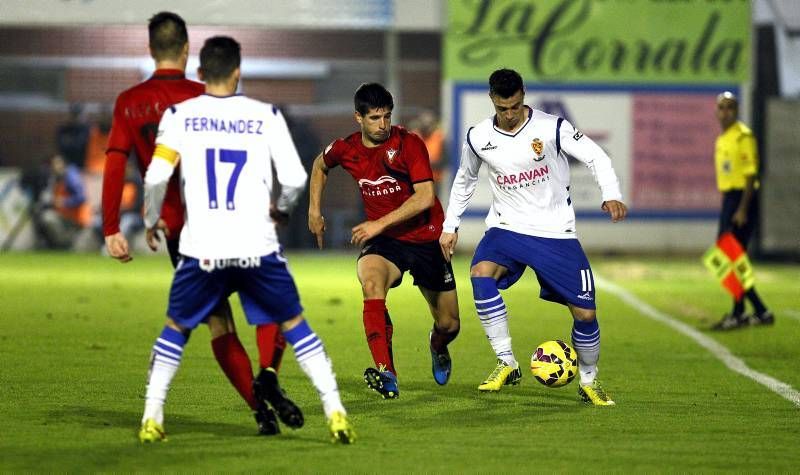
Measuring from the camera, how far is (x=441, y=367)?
990 cm

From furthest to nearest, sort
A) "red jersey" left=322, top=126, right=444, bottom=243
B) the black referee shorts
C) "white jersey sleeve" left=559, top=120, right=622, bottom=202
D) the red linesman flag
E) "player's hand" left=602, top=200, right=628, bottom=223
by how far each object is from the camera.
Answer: the red linesman flag, the black referee shorts, "red jersey" left=322, top=126, right=444, bottom=243, "white jersey sleeve" left=559, top=120, right=622, bottom=202, "player's hand" left=602, top=200, right=628, bottom=223

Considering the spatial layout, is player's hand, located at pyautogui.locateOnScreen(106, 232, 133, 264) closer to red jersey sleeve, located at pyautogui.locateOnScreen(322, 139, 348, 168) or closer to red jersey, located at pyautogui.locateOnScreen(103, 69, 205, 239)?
red jersey, located at pyautogui.locateOnScreen(103, 69, 205, 239)

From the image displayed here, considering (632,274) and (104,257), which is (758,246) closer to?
(632,274)

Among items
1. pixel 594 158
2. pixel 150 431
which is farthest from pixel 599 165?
pixel 150 431

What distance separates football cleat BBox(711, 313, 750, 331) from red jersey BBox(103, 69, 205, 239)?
7.44m

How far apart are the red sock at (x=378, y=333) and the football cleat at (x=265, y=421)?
1.58 m

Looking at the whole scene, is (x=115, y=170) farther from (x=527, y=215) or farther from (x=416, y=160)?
(x=527, y=215)

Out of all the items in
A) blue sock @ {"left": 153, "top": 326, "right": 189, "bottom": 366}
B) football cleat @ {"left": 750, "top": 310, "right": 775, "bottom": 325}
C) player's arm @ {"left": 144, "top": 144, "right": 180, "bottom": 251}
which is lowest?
football cleat @ {"left": 750, "top": 310, "right": 775, "bottom": 325}

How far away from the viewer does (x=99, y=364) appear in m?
10.8

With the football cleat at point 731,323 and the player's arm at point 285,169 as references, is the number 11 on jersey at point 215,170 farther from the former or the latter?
the football cleat at point 731,323

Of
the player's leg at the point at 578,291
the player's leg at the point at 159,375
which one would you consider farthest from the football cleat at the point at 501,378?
the player's leg at the point at 159,375

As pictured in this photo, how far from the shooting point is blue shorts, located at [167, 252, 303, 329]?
7133mm

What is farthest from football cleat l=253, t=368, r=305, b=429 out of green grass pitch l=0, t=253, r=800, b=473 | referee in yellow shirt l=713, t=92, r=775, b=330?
referee in yellow shirt l=713, t=92, r=775, b=330

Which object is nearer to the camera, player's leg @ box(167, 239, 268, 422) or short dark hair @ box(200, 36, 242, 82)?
short dark hair @ box(200, 36, 242, 82)
